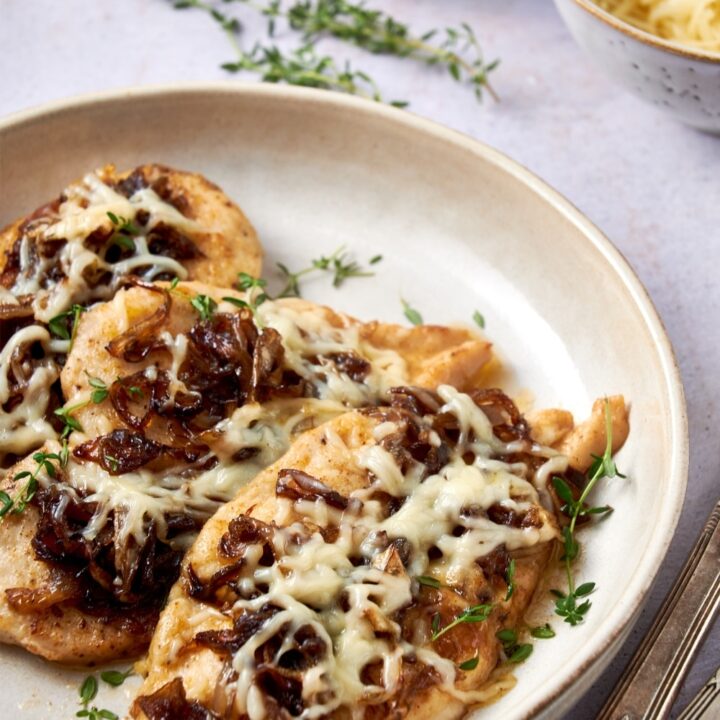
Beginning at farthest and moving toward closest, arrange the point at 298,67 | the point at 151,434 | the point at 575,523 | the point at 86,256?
the point at 298,67
the point at 86,256
the point at 575,523
the point at 151,434

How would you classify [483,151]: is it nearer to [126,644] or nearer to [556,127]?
[556,127]

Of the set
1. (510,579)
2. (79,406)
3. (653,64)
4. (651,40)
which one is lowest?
(79,406)

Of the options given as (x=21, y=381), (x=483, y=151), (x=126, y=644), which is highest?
(x=483, y=151)

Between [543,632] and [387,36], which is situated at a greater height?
[387,36]

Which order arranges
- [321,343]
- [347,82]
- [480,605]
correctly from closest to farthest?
[480,605], [321,343], [347,82]

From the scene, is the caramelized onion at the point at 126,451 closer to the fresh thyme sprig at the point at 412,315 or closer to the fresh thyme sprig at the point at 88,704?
the fresh thyme sprig at the point at 88,704

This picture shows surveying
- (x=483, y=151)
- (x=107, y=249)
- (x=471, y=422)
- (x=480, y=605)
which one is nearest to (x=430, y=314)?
(x=483, y=151)

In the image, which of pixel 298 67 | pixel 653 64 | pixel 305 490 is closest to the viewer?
pixel 305 490

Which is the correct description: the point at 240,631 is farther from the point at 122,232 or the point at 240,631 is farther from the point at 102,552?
the point at 122,232

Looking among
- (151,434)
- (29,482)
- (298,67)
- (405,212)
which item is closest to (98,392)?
(151,434)
